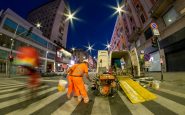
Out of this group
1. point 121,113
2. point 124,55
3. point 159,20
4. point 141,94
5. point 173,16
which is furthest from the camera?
point 159,20

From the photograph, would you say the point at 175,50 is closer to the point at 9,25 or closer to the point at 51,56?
the point at 9,25

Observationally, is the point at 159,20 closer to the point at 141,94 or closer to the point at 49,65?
the point at 141,94

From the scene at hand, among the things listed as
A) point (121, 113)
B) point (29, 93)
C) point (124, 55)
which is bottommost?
point (121, 113)

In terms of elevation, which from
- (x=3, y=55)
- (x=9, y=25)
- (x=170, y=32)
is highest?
(x=9, y=25)

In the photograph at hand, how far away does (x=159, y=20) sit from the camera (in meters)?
21.2

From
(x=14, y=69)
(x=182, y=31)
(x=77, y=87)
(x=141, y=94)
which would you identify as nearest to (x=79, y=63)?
(x=77, y=87)

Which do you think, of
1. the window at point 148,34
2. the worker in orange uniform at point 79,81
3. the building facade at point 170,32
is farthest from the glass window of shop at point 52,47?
the worker in orange uniform at point 79,81

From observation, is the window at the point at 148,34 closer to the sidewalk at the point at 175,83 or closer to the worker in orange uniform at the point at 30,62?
the sidewalk at the point at 175,83

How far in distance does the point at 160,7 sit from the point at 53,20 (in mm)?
53394

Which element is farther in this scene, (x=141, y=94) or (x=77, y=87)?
(x=141, y=94)

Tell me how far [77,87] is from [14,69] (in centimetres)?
3113

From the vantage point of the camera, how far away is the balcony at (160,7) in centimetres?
1761

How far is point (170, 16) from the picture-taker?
723 inches

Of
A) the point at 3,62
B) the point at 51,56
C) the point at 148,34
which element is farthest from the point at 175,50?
the point at 51,56
